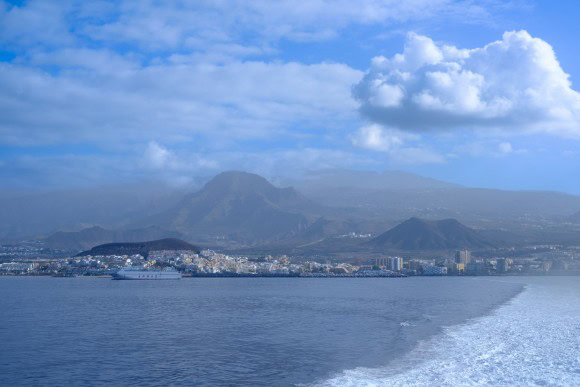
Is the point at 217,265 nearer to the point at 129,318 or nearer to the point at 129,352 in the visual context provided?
the point at 129,318

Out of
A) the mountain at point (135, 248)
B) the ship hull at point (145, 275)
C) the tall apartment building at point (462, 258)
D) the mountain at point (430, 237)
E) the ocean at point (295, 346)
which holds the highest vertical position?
the mountain at point (430, 237)

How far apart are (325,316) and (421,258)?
118m

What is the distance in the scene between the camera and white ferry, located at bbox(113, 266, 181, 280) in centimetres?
9662

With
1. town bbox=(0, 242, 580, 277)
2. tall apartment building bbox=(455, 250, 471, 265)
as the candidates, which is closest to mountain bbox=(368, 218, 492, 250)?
town bbox=(0, 242, 580, 277)

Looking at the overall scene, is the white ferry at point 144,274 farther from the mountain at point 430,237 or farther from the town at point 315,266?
the mountain at point 430,237

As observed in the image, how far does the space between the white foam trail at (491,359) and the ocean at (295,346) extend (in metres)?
0.03

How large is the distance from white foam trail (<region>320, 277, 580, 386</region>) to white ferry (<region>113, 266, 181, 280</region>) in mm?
74865

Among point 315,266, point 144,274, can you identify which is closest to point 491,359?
point 144,274

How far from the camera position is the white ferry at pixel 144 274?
9662 centimetres

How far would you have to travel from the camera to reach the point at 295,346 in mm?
23406

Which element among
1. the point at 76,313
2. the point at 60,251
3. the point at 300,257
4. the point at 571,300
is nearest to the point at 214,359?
the point at 76,313

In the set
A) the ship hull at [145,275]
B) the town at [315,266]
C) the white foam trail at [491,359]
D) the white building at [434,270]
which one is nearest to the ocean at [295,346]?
the white foam trail at [491,359]

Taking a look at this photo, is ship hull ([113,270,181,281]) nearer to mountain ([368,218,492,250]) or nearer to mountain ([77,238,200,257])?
mountain ([77,238,200,257])

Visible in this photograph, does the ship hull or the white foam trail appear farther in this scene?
the ship hull
